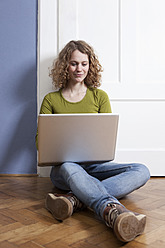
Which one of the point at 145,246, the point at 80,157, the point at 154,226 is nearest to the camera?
the point at 145,246

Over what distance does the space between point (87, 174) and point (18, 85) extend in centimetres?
101

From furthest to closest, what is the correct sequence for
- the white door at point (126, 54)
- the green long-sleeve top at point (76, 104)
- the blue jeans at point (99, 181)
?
the white door at point (126, 54)
the green long-sleeve top at point (76, 104)
the blue jeans at point (99, 181)

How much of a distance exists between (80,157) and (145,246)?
0.49 metres

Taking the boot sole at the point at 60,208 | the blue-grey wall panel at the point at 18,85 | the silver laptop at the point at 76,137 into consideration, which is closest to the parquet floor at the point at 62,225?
the boot sole at the point at 60,208

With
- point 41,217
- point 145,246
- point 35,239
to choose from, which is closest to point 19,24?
point 41,217

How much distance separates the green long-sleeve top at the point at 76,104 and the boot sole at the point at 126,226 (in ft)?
2.75

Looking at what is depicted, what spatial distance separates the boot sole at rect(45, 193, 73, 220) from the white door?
84 cm

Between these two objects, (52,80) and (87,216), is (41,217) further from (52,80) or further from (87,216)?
(52,80)

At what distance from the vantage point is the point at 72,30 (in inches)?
74.0

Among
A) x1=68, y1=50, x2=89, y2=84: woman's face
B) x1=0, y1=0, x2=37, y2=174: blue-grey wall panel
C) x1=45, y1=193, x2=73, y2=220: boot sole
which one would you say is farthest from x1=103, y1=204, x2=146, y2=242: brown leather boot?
x1=0, y1=0, x2=37, y2=174: blue-grey wall panel

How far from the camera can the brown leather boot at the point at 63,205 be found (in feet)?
3.34

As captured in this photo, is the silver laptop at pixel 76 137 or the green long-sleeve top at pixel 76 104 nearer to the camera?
the silver laptop at pixel 76 137

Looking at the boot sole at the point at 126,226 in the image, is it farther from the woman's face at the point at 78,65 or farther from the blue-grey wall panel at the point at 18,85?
the blue-grey wall panel at the point at 18,85

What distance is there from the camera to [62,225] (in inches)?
39.2
